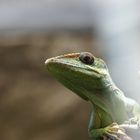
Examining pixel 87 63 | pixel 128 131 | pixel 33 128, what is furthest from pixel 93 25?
pixel 128 131

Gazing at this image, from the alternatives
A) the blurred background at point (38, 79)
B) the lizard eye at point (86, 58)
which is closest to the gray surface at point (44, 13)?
the blurred background at point (38, 79)

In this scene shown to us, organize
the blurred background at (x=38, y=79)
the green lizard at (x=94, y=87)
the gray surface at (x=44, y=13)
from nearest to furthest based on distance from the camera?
1. the green lizard at (x=94, y=87)
2. the gray surface at (x=44, y=13)
3. the blurred background at (x=38, y=79)

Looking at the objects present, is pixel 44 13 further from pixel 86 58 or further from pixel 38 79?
pixel 86 58

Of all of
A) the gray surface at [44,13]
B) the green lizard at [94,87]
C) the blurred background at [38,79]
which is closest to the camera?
the green lizard at [94,87]

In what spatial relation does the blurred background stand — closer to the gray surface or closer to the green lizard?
the gray surface

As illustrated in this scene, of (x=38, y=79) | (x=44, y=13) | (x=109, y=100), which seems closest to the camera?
(x=109, y=100)

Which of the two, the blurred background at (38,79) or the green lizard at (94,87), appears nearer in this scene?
the green lizard at (94,87)

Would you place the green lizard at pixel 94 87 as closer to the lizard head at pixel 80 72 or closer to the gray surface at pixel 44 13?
the lizard head at pixel 80 72

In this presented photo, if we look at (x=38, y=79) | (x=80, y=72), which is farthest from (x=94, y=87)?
(x=38, y=79)
